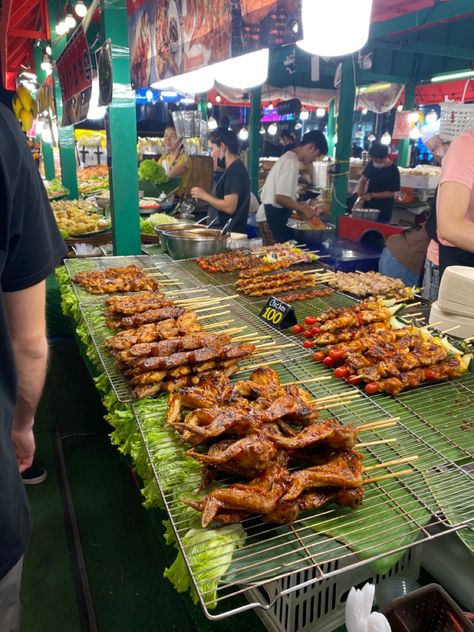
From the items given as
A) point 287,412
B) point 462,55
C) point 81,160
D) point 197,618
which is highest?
point 462,55

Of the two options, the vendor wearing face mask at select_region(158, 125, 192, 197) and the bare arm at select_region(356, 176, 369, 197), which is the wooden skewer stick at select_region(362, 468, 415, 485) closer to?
the vendor wearing face mask at select_region(158, 125, 192, 197)

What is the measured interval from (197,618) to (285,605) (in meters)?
0.54

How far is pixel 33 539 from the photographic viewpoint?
156 inches

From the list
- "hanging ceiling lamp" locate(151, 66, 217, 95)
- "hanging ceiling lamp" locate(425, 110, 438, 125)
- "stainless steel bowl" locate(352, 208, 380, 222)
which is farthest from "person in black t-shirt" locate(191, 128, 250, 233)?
"hanging ceiling lamp" locate(425, 110, 438, 125)

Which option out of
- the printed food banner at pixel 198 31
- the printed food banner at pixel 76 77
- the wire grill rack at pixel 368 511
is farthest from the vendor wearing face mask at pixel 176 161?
the wire grill rack at pixel 368 511

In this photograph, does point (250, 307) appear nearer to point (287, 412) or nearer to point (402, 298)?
point (402, 298)

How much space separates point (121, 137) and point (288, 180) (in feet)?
10.8

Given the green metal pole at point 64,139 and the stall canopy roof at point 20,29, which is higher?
the stall canopy roof at point 20,29

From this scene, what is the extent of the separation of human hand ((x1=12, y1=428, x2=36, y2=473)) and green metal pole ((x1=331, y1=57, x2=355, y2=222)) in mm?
10949

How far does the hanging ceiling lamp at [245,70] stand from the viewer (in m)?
5.68

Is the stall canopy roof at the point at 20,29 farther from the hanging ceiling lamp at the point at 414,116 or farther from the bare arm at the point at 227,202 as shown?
the hanging ceiling lamp at the point at 414,116

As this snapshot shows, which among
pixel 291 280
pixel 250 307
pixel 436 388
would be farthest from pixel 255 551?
pixel 291 280

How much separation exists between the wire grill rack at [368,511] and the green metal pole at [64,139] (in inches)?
458

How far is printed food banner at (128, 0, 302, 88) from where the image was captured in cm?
398
